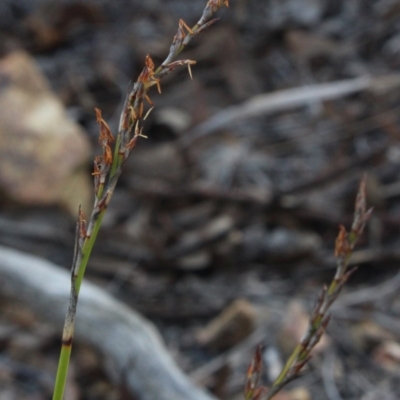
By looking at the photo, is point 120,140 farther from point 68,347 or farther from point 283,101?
point 283,101

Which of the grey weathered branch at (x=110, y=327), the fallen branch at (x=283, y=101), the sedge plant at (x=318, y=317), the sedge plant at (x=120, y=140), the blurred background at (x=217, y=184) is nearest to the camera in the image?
the sedge plant at (x=120, y=140)

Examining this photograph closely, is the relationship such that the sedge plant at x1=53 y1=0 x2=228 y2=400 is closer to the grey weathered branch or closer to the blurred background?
the grey weathered branch

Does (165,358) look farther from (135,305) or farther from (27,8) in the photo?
(27,8)

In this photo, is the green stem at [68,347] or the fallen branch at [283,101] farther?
the fallen branch at [283,101]

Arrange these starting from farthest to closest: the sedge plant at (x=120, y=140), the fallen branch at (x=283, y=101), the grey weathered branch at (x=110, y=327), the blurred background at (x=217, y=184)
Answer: the fallen branch at (x=283, y=101), the blurred background at (x=217, y=184), the grey weathered branch at (x=110, y=327), the sedge plant at (x=120, y=140)

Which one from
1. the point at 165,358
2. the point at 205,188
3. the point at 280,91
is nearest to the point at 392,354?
the point at 165,358

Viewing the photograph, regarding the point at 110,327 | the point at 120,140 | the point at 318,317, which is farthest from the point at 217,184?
the point at 120,140

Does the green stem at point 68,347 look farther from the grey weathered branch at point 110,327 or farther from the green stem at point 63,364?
the grey weathered branch at point 110,327

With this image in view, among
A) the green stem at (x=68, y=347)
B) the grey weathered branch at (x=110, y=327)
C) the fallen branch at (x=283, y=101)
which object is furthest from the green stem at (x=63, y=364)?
the fallen branch at (x=283, y=101)
